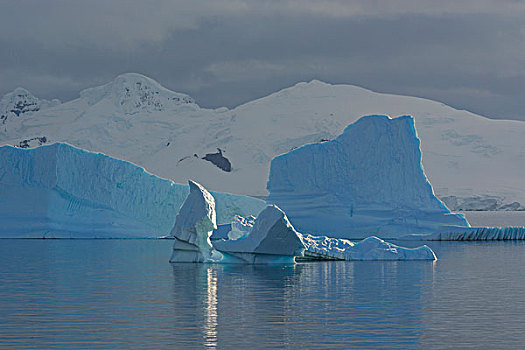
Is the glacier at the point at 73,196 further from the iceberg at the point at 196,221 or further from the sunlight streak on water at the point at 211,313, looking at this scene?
the sunlight streak on water at the point at 211,313

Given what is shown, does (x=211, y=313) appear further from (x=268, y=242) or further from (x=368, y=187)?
(x=368, y=187)

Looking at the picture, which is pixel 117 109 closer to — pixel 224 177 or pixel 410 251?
pixel 224 177

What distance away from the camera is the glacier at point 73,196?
38688 mm

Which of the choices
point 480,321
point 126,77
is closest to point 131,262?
point 480,321

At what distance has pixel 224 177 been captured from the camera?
99.7 metres

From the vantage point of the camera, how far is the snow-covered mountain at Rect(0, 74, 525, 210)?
89.9 m

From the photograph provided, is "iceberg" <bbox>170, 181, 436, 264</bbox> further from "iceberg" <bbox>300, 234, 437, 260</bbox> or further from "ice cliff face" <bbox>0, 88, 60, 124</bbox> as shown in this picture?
"ice cliff face" <bbox>0, 88, 60, 124</bbox>

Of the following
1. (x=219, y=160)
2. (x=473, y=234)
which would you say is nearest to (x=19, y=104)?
(x=219, y=160)

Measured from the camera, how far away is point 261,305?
16.2 meters

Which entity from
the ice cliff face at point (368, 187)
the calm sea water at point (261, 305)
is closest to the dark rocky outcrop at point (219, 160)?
the ice cliff face at point (368, 187)

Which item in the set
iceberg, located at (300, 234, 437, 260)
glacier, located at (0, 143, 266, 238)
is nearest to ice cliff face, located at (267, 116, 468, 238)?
glacier, located at (0, 143, 266, 238)

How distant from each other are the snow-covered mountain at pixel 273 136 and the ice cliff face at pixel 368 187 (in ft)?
139

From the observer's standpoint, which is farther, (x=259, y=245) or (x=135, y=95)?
(x=135, y=95)

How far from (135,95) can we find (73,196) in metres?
97.5
